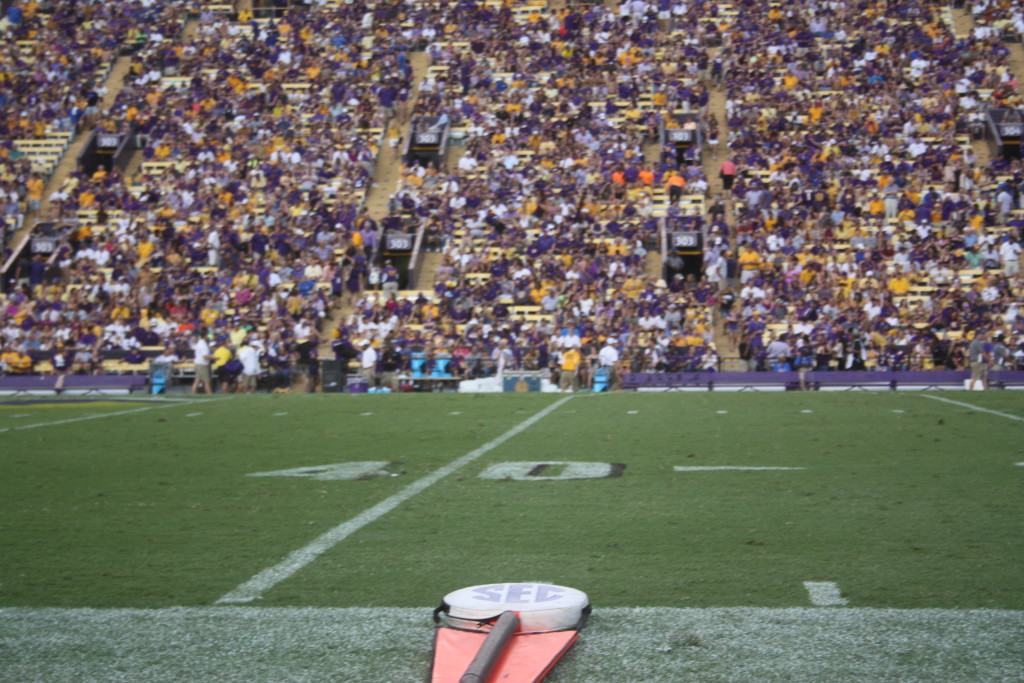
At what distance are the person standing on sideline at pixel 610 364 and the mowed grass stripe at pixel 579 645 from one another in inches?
765

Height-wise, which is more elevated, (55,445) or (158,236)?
(158,236)

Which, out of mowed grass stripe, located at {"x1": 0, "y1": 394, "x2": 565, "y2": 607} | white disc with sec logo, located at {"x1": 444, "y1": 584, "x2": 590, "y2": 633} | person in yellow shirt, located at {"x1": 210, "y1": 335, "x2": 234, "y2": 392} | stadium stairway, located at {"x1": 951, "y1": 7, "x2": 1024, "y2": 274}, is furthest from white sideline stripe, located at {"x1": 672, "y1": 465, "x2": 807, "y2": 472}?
stadium stairway, located at {"x1": 951, "y1": 7, "x2": 1024, "y2": 274}

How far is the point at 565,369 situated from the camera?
23.4m

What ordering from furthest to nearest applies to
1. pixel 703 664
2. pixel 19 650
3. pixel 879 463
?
pixel 879 463
pixel 19 650
pixel 703 664

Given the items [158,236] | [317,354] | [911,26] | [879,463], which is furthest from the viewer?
[911,26]

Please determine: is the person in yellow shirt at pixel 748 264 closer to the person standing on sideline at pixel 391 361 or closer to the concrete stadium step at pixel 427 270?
the concrete stadium step at pixel 427 270

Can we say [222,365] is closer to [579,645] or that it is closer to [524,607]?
[524,607]

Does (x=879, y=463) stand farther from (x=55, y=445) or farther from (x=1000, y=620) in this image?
(x=55, y=445)

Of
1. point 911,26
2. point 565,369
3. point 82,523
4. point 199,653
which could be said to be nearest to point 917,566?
point 199,653

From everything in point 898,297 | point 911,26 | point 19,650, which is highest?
point 911,26

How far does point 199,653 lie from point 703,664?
1791 mm

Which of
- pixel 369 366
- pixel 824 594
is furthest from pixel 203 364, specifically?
pixel 824 594

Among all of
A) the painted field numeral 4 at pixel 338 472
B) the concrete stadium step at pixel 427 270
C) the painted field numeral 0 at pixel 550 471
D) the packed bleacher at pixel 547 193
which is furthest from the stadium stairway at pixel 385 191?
the painted field numeral 0 at pixel 550 471

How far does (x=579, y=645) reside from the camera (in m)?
3.90
